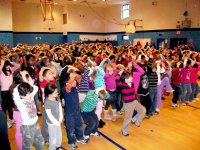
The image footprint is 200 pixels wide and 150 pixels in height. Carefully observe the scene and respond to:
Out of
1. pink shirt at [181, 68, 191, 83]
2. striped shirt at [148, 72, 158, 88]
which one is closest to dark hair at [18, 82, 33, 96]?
striped shirt at [148, 72, 158, 88]

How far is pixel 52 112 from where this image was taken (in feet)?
11.7

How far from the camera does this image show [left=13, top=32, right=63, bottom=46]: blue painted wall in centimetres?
2173

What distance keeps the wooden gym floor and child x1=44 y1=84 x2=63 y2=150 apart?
54cm

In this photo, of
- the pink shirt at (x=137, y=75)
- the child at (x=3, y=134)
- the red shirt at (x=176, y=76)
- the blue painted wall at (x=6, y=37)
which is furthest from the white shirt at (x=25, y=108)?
the blue painted wall at (x=6, y=37)

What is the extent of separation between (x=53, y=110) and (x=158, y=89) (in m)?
3.41

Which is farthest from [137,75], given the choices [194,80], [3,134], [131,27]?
[131,27]

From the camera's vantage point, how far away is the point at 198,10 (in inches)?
617

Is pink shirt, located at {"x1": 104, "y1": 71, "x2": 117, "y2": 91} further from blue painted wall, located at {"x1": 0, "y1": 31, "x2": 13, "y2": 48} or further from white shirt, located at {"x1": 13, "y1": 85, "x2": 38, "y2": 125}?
blue painted wall, located at {"x1": 0, "y1": 31, "x2": 13, "y2": 48}

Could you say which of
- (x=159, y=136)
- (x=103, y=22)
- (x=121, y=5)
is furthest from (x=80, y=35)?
(x=159, y=136)

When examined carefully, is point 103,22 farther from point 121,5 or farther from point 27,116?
point 27,116

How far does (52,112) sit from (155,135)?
231 cm

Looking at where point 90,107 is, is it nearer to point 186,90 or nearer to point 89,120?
point 89,120

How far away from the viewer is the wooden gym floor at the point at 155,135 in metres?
4.18

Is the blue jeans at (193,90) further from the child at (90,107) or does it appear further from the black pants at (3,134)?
the black pants at (3,134)
